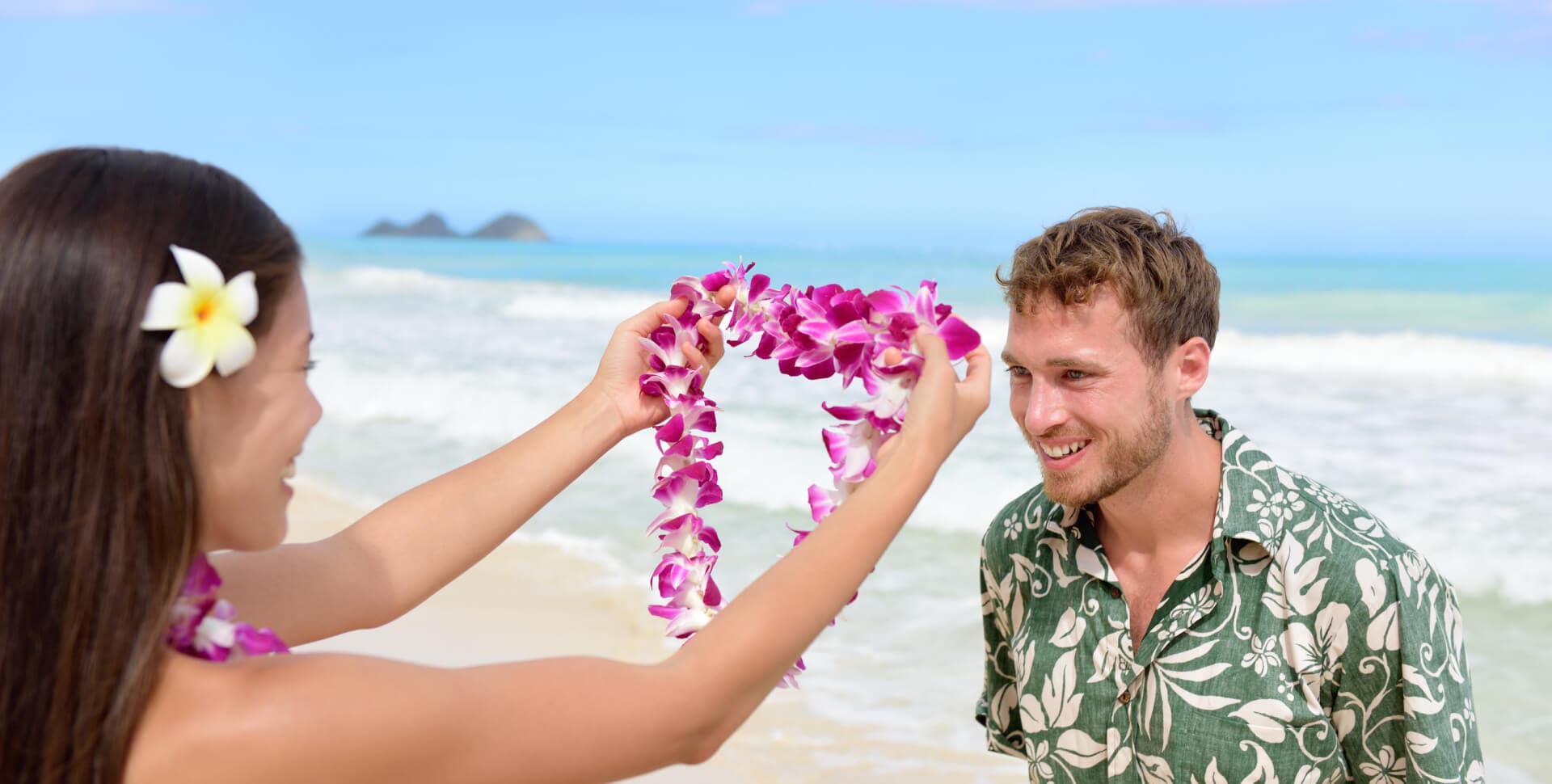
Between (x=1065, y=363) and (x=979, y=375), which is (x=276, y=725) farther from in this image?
(x=1065, y=363)

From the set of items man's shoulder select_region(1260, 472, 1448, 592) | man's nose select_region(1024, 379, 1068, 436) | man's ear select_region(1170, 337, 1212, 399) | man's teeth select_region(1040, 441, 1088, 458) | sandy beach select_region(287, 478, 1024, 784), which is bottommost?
sandy beach select_region(287, 478, 1024, 784)

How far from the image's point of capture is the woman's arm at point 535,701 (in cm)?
190

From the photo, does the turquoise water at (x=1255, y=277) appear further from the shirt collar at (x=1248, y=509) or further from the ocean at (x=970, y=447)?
the shirt collar at (x=1248, y=509)

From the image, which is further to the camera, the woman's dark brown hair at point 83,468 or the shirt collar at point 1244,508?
the shirt collar at point 1244,508

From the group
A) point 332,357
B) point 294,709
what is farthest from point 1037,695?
point 332,357

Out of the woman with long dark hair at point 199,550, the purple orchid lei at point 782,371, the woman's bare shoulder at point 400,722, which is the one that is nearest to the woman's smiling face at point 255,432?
the woman with long dark hair at point 199,550

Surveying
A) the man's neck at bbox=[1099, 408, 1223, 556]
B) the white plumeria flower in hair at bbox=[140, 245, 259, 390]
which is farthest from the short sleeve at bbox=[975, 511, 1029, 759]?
the white plumeria flower in hair at bbox=[140, 245, 259, 390]

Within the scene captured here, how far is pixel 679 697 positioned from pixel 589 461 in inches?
40.2

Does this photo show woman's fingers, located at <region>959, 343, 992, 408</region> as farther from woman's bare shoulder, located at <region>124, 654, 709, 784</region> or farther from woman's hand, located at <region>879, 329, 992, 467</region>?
woman's bare shoulder, located at <region>124, 654, 709, 784</region>

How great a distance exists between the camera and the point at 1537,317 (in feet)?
70.9

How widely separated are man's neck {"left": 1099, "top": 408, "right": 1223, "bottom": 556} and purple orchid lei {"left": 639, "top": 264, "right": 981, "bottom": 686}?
128 cm

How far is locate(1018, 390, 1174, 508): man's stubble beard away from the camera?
141 inches

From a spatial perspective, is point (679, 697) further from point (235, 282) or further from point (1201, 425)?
point (1201, 425)

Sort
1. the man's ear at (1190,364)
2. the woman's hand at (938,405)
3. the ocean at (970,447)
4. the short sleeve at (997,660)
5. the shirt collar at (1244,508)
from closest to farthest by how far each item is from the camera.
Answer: the woman's hand at (938,405) < the shirt collar at (1244,508) < the man's ear at (1190,364) < the short sleeve at (997,660) < the ocean at (970,447)
